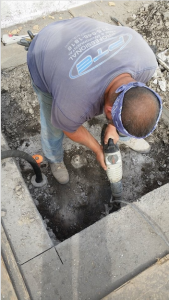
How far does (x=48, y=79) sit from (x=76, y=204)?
5.00 ft

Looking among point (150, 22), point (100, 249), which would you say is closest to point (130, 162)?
point (100, 249)

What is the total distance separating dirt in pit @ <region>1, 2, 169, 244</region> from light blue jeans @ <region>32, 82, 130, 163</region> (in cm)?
32

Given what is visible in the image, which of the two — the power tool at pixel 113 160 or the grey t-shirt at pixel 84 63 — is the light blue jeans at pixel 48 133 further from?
the power tool at pixel 113 160

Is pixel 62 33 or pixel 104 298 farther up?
pixel 62 33

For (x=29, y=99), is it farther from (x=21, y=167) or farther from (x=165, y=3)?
(x=165, y=3)

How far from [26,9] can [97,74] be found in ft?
9.88

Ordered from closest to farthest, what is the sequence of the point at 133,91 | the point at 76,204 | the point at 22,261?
1. the point at 133,91
2. the point at 22,261
3. the point at 76,204

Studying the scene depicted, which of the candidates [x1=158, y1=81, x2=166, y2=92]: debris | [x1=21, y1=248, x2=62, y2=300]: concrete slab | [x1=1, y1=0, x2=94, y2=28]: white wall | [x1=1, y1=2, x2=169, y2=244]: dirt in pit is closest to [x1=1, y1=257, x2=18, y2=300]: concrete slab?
[x1=21, y1=248, x2=62, y2=300]: concrete slab

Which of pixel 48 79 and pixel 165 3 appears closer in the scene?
pixel 48 79

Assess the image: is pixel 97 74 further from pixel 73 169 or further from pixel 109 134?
pixel 73 169

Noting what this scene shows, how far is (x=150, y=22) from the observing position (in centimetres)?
407

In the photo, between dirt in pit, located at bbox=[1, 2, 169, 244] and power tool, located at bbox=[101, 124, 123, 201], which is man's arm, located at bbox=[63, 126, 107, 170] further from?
dirt in pit, located at bbox=[1, 2, 169, 244]

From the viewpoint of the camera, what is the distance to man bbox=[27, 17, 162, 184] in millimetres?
1593

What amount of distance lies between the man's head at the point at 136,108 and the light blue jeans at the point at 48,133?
2.94 feet
